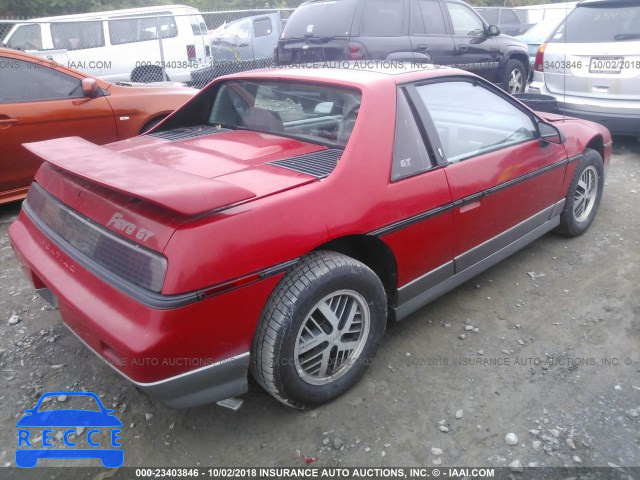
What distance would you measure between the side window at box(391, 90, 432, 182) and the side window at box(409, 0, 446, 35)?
4.94 meters

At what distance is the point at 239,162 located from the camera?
8.18 feet

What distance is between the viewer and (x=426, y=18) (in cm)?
723

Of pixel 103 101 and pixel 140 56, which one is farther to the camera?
pixel 140 56

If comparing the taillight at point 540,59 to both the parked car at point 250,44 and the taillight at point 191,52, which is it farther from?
the taillight at point 191,52

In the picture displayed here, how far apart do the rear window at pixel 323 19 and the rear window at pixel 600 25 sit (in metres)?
2.65

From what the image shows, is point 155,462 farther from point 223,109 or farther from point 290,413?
point 223,109

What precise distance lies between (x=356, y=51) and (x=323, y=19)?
0.75m

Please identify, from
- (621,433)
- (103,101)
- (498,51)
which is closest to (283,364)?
(621,433)

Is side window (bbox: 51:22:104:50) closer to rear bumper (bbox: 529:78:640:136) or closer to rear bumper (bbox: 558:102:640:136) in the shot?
rear bumper (bbox: 529:78:640:136)

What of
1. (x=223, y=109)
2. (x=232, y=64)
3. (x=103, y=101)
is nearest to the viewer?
(x=223, y=109)

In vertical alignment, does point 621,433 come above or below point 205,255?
below

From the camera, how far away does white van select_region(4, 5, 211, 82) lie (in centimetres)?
896

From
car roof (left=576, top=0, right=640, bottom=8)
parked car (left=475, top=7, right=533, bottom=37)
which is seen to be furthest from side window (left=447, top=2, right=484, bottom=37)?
parked car (left=475, top=7, right=533, bottom=37)

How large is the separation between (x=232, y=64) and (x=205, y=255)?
980cm
